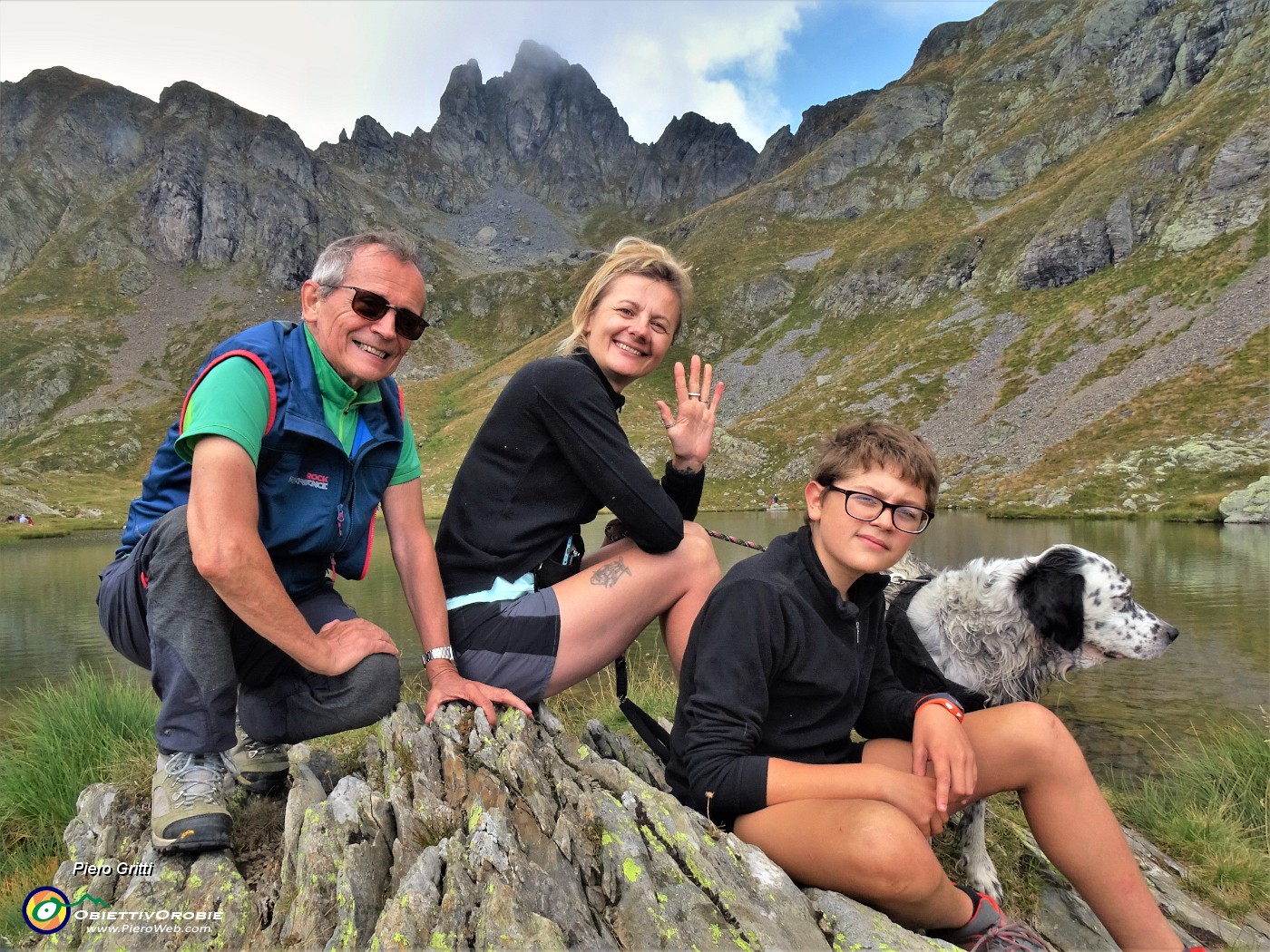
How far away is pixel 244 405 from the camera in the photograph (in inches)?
128

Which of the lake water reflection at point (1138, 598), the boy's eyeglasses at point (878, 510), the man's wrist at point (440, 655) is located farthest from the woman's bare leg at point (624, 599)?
the lake water reflection at point (1138, 598)

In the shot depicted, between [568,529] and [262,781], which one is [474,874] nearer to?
[262,781]

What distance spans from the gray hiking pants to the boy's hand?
277cm

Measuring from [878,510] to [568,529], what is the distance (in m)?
1.90

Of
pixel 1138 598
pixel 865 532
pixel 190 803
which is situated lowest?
pixel 1138 598

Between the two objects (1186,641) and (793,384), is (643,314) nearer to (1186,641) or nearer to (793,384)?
(1186,641)

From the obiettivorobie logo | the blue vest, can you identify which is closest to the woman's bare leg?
the blue vest

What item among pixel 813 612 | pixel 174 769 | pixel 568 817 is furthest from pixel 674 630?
pixel 174 769

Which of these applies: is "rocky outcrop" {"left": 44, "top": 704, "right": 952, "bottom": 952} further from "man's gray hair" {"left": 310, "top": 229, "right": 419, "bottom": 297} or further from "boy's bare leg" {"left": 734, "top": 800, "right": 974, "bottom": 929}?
"man's gray hair" {"left": 310, "top": 229, "right": 419, "bottom": 297}

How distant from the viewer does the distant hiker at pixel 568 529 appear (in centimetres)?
393

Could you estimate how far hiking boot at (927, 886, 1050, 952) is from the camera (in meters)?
2.83

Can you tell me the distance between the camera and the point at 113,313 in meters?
142

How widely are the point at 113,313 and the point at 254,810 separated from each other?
178m

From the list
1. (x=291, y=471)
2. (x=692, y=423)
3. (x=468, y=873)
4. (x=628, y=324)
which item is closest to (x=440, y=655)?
(x=291, y=471)
